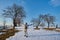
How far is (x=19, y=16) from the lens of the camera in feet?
184

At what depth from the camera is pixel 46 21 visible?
74812 millimetres

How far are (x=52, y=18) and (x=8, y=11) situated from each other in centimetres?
2498

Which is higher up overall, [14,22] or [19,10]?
[19,10]

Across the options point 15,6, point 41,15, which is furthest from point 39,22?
point 15,6

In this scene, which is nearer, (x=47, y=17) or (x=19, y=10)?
(x=19, y=10)

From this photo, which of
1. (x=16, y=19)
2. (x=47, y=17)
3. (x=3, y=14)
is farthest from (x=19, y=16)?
(x=47, y=17)

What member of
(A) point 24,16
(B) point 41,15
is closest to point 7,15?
(A) point 24,16

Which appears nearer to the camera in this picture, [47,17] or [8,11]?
[8,11]

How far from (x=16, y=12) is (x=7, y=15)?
334 cm

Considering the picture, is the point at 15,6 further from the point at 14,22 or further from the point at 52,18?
the point at 52,18

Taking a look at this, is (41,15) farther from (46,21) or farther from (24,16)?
(24,16)

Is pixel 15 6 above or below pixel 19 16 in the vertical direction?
above

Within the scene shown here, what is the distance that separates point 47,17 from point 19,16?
70.7 feet

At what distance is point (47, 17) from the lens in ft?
244
